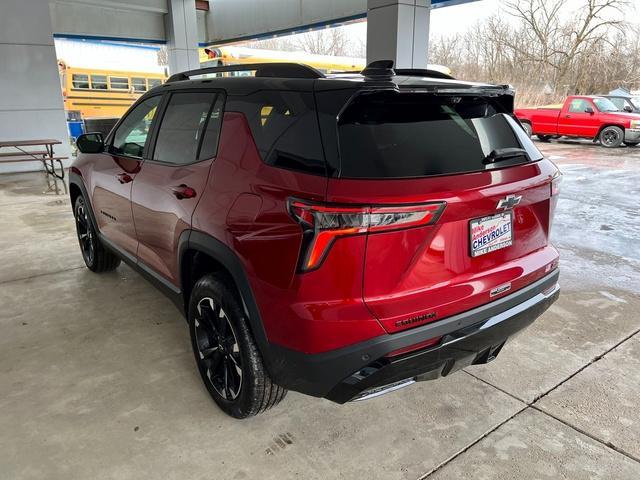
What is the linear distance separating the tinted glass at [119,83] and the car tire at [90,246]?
19351 mm

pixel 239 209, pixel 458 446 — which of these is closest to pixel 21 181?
pixel 239 209

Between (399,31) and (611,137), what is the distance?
31.1ft

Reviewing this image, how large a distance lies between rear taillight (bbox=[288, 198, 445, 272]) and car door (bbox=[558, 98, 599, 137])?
15.3 m

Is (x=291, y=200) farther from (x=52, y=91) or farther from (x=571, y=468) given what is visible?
(x=52, y=91)

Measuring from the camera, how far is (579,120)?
14969 mm

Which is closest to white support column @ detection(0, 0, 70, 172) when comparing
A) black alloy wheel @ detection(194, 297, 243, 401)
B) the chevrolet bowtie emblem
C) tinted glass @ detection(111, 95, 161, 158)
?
tinted glass @ detection(111, 95, 161, 158)

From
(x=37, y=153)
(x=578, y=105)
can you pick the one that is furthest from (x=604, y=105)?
(x=37, y=153)

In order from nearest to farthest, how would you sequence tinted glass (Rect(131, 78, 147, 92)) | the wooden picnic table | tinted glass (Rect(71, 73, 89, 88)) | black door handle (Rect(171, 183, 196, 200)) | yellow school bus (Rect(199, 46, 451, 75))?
black door handle (Rect(171, 183, 196, 200)), the wooden picnic table, yellow school bus (Rect(199, 46, 451, 75)), tinted glass (Rect(71, 73, 89, 88)), tinted glass (Rect(131, 78, 147, 92))

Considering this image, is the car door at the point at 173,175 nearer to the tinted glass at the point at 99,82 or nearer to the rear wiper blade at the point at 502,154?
the rear wiper blade at the point at 502,154

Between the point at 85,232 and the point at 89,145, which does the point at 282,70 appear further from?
the point at 85,232

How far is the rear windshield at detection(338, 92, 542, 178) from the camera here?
189 centimetres

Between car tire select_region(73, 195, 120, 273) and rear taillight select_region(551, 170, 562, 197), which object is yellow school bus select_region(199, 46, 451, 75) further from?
rear taillight select_region(551, 170, 562, 197)

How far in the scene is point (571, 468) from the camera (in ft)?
7.10

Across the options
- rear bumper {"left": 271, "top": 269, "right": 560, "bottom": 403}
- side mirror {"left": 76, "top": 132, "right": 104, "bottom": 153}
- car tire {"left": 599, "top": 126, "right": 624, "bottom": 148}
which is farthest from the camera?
car tire {"left": 599, "top": 126, "right": 624, "bottom": 148}
